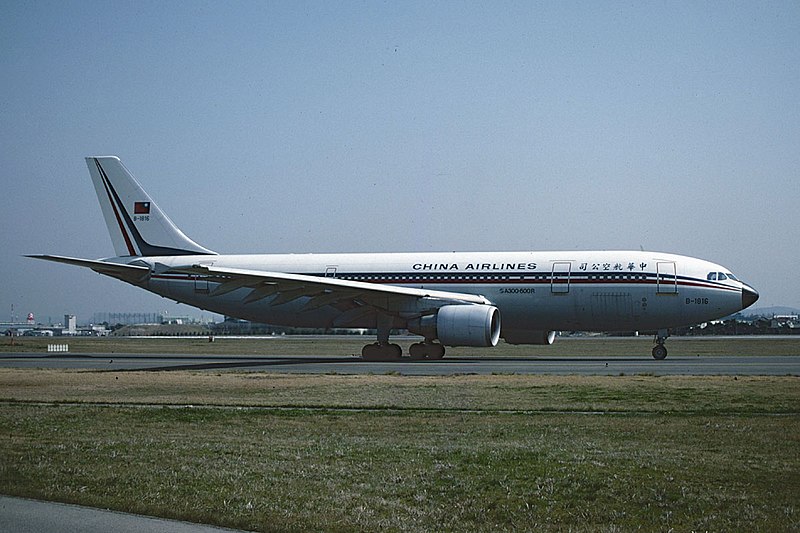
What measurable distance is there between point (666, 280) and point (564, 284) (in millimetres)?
3628

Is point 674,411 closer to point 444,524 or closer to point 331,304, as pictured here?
point 444,524

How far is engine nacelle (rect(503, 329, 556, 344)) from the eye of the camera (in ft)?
120

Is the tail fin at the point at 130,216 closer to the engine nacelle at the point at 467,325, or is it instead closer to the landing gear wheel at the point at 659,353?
the engine nacelle at the point at 467,325

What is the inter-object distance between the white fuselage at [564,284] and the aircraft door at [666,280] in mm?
36

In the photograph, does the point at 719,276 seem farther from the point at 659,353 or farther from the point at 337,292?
the point at 337,292

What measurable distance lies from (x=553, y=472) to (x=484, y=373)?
1589 centimetres

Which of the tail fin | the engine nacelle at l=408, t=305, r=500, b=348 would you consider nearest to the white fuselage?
the engine nacelle at l=408, t=305, r=500, b=348

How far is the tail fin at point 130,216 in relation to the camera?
41125 mm

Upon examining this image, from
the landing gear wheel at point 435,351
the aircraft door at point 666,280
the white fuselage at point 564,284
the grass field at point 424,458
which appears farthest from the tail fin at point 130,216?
the grass field at point 424,458

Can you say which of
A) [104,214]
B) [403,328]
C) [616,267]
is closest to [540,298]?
[616,267]

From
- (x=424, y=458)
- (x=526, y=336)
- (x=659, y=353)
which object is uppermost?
(x=526, y=336)

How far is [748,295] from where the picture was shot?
1325 inches

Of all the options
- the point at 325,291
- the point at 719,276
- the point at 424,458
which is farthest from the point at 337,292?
the point at 424,458

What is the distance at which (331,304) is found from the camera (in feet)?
118
